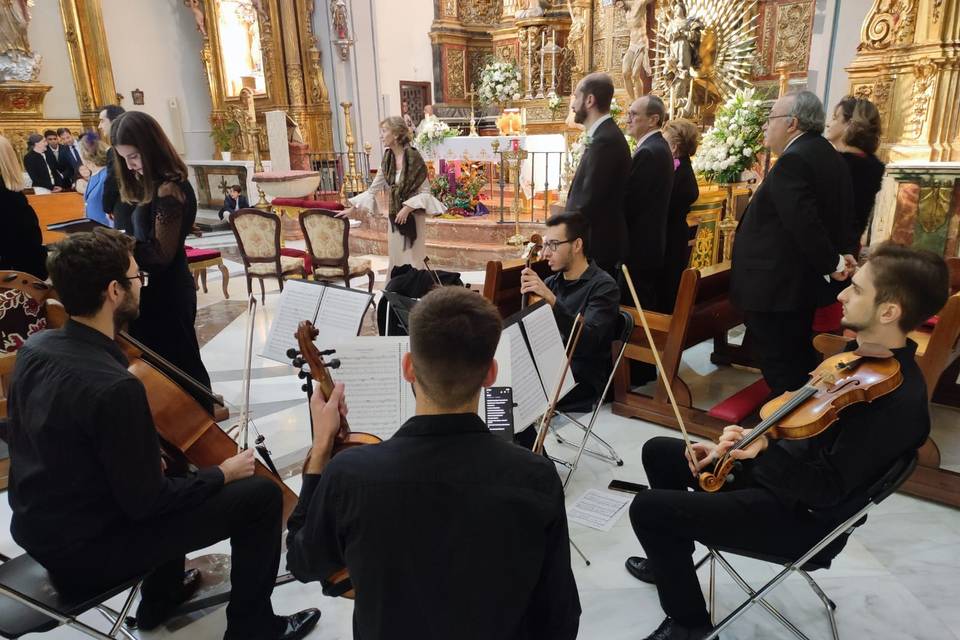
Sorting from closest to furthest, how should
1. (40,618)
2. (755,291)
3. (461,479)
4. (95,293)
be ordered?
(461,479), (40,618), (95,293), (755,291)

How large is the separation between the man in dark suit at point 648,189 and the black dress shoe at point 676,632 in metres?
2.30

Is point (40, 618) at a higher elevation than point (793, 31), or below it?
below

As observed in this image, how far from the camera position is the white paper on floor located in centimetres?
275

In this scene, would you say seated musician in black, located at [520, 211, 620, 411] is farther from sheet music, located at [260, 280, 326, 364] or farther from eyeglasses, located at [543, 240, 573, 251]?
sheet music, located at [260, 280, 326, 364]

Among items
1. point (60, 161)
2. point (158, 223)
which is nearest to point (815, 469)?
point (158, 223)

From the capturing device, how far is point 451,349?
115 cm

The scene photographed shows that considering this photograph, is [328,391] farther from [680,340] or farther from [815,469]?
[680,340]

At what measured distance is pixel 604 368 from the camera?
3055 mm

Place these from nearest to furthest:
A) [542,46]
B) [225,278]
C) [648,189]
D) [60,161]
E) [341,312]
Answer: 1. [341,312]
2. [648,189]
3. [225,278]
4. [60,161]
5. [542,46]

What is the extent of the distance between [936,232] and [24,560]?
6594 millimetres

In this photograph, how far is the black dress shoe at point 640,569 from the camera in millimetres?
2371

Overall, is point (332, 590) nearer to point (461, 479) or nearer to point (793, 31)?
point (461, 479)

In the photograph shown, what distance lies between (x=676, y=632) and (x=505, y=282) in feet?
7.27

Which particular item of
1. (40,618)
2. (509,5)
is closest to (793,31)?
(509,5)
